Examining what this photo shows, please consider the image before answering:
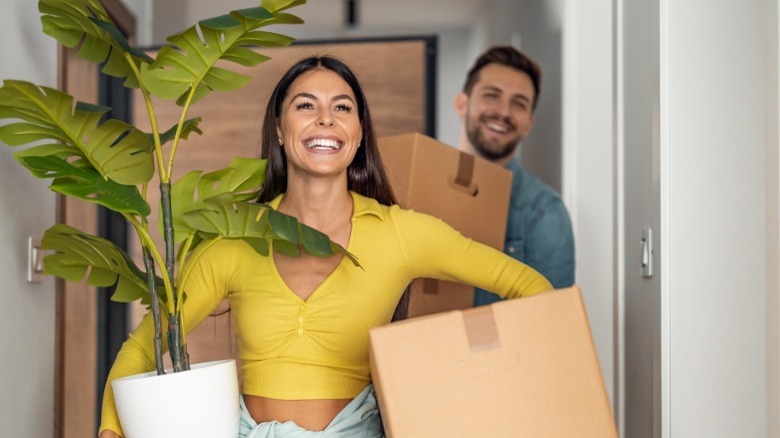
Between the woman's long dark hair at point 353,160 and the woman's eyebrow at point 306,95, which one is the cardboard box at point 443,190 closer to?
the woman's long dark hair at point 353,160

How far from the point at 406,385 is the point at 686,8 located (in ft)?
3.08

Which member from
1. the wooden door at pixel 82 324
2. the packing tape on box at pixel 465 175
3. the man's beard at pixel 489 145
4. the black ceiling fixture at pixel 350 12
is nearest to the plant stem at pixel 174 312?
the packing tape on box at pixel 465 175

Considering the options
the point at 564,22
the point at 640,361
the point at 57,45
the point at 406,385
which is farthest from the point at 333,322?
the point at 564,22

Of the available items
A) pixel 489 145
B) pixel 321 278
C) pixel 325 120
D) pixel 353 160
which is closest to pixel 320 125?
pixel 325 120

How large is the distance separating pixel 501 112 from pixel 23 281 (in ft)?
4.99

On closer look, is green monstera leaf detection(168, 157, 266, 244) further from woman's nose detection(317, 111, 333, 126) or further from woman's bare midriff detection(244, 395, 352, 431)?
woman's bare midriff detection(244, 395, 352, 431)

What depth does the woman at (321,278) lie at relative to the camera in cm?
175

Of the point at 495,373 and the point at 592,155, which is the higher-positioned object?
the point at 592,155

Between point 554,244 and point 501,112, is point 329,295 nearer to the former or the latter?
point 554,244

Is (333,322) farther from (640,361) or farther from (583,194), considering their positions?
(583,194)

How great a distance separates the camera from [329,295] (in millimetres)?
1794

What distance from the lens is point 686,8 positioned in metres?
1.89

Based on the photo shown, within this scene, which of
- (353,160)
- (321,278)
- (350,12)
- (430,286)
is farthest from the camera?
(350,12)

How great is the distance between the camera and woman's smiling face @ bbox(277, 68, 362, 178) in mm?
1863
